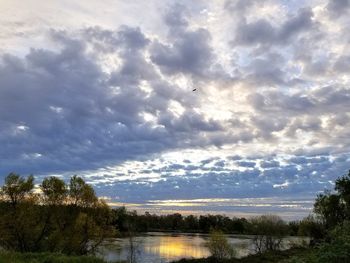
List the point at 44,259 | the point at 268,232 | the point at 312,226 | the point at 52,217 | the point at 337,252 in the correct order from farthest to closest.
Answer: the point at 268,232
the point at 312,226
the point at 52,217
the point at 44,259
the point at 337,252

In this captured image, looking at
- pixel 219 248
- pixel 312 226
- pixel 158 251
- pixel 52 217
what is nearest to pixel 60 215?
pixel 52 217

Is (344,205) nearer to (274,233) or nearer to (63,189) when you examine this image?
(274,233)

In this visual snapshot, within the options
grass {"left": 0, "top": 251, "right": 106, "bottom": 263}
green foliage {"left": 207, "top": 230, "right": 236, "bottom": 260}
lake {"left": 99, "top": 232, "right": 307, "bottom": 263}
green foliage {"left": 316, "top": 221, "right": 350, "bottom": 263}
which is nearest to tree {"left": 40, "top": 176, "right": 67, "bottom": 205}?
lake {"left": 99, "top": 232, "right": 307, "bottom": 263}

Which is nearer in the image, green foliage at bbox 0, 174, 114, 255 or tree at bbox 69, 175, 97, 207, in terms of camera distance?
green foliage at bbox 0, 174, 114, 255

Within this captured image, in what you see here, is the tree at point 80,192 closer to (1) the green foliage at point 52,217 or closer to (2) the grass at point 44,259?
(1) the green foliage at point 52,217

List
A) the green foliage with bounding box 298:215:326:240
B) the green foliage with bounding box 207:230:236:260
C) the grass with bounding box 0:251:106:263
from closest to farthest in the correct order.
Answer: the grass with bounding box 0:251:106:263 → the green foliage with bounding box 207:230:236:260 → the green foliage with bounding box 298:215:326:240

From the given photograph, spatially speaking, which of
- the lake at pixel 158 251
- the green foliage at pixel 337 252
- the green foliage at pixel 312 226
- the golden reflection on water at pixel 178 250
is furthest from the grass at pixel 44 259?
the green foliage at pixel 312 226

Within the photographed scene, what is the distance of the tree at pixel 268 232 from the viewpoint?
77050 millimetres

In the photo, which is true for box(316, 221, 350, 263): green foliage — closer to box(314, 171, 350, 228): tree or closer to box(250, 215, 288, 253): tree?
box(314, 171, 350, 228): tree

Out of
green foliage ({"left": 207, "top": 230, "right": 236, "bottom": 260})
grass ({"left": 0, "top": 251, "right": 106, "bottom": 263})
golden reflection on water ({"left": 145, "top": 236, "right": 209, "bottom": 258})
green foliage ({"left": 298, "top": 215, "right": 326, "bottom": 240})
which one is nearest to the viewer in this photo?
grass ({"left": 0, "top": 251, "right": 106, "bottom": 263})

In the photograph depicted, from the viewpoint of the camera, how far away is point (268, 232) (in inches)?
3194

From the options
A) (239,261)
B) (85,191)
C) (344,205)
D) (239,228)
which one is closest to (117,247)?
(85,191)

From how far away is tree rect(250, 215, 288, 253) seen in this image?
253 ft

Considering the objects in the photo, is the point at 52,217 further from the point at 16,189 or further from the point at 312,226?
the point at 312,226
